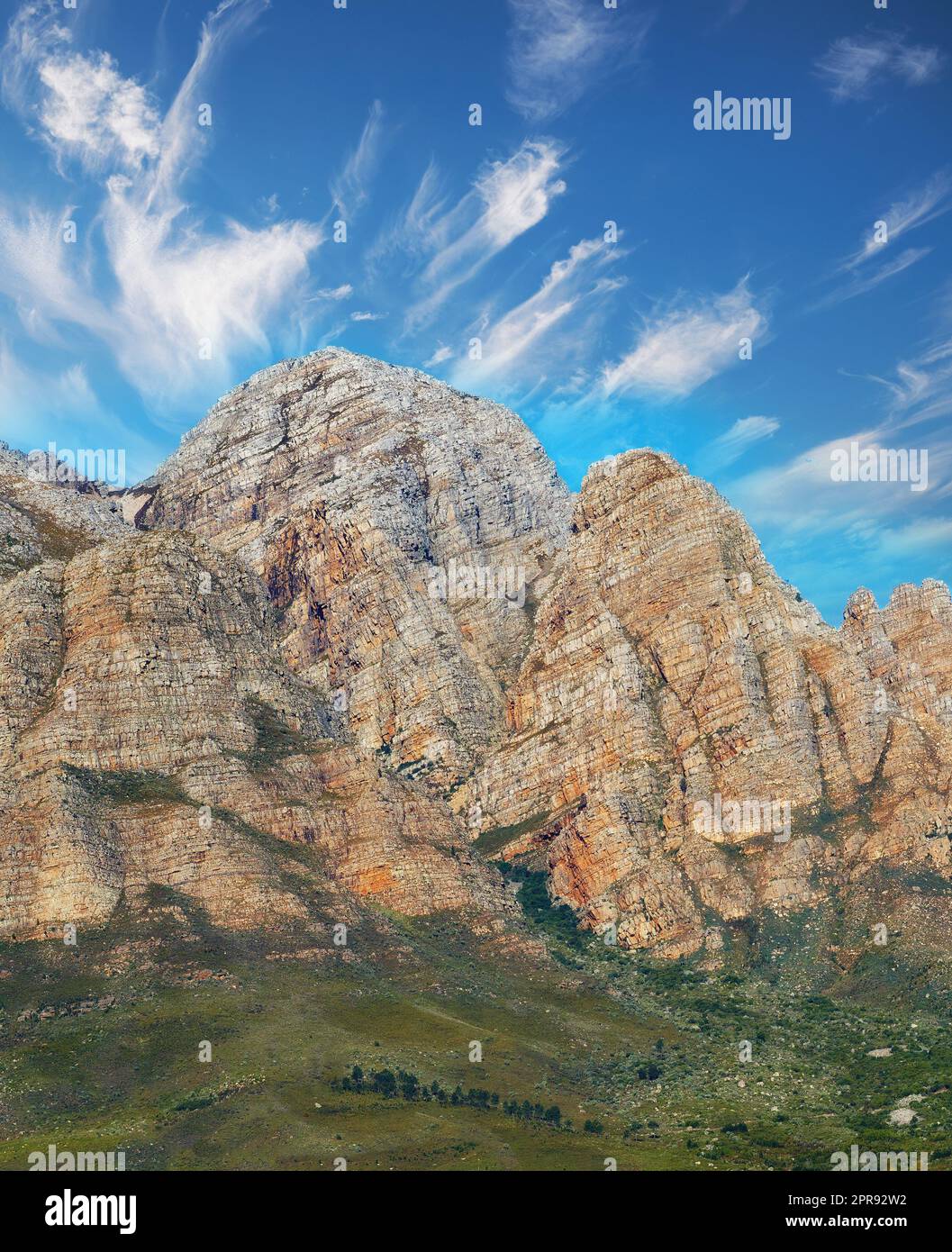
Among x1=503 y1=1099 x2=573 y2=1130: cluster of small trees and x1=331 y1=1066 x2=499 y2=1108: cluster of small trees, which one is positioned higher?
x1=331 y1=1066 x2=499 y2=1108: cluster of small trees

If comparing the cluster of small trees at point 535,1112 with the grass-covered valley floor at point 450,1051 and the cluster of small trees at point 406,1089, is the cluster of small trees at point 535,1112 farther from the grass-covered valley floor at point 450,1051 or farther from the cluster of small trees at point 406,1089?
the cluster of small trees at point 406,1089

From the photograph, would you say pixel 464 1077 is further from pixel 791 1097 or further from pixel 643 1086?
pixel 791 1097

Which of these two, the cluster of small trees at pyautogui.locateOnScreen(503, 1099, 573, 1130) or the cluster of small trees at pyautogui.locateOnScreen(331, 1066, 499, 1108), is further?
the cluster of small trees at pyautogui.locateOnScreen(331, 1066, 499, 1108)

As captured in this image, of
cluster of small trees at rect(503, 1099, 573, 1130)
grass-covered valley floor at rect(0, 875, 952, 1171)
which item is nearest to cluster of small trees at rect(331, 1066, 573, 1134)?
cluster of small trees at rect(503, 1099, 573, 1130)

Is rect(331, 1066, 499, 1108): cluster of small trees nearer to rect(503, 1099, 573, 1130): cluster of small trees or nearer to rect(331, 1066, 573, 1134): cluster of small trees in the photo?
rect(331, 1066, 573, 1134): cluster of small trees
